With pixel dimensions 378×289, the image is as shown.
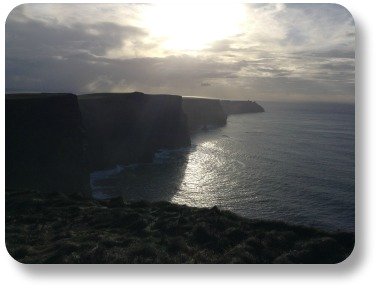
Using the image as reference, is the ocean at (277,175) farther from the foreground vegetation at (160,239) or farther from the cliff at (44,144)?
the cliff at (44,144)

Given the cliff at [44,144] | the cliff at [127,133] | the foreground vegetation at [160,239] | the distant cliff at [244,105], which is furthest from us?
the cliff at [127,133]

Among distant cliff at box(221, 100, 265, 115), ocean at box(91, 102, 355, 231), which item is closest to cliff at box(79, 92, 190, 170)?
ocean at box(91, 102, 355, 231)

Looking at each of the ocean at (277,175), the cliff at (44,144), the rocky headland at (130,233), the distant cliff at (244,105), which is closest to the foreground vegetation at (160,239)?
the rocky headland at (130,233)

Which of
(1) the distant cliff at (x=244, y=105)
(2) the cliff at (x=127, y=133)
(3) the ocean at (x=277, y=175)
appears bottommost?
(2) the cliff at (x=127, y=133)

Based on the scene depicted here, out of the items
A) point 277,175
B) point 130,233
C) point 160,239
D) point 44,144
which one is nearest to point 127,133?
point 44,144

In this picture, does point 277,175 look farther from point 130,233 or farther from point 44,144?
point 44,144

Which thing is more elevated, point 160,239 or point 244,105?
point 244,105

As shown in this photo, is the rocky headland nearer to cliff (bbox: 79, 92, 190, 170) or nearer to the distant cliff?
the distant cliff
